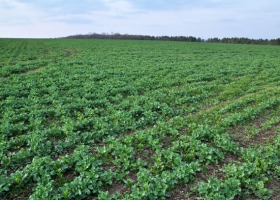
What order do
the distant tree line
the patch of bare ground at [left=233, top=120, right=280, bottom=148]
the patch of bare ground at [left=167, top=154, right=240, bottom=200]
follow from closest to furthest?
the patch of bare ground at [left=167, top=154, right=240, bottom=200] < the patch of bare ground at [left=233, top=120, right=280, bottom=148] < the distant tree line

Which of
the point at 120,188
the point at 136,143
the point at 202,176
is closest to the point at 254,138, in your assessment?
the point at 202,176

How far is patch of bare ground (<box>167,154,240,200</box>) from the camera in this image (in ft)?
16.5

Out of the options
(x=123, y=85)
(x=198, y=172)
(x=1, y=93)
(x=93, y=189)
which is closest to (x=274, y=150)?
(x=198, y=172)

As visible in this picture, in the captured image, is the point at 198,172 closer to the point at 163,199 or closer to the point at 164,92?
the point at 163,199

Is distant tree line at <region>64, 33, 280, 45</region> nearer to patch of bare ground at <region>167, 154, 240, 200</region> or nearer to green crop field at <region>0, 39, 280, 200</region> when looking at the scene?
green crop field at <region>0, 39, 280, 200</region>

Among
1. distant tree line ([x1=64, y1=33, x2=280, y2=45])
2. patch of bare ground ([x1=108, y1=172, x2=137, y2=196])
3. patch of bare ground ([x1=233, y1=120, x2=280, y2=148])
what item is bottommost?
patch of bare ground ([x1=108, y1=172, x2=137, y2=196])

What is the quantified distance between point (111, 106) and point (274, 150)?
6.01 m

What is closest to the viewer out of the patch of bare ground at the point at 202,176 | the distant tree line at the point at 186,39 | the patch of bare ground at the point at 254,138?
the patch of bare ground at the point at 202,176

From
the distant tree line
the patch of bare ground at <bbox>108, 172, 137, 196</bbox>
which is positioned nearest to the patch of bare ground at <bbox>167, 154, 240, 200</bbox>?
the patch of bare ground at <bbox>108, 172, 137, 196</bbox>

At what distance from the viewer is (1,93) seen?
1103 cm

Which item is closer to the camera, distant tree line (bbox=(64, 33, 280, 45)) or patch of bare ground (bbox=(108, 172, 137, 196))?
patch of bare ground (bbox=(108, 172, 137, 196))

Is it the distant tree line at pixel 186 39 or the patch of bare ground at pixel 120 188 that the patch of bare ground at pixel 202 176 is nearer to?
the patch of bare ground at pixel 120 188

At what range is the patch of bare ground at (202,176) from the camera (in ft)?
16.5

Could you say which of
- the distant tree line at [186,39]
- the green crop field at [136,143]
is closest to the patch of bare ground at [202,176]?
the green crop field at [136,143]
